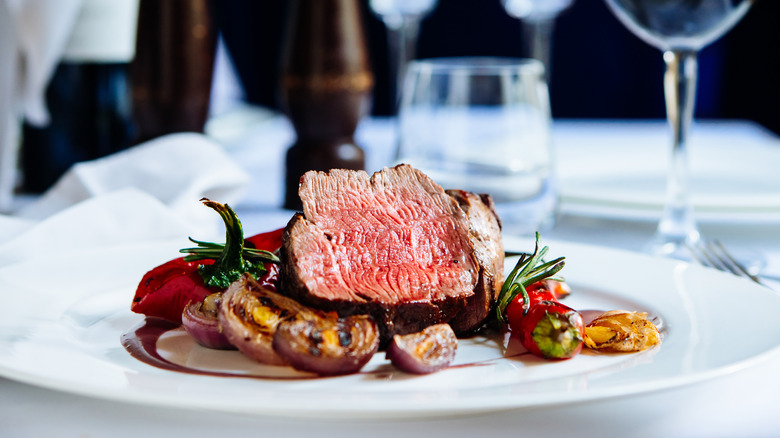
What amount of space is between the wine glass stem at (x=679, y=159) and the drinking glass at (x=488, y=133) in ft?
0.84

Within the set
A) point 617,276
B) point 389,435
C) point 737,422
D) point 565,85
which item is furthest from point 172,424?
point 565,85

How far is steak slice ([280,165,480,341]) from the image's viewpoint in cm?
110

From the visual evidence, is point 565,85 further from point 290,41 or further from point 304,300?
point 304,300

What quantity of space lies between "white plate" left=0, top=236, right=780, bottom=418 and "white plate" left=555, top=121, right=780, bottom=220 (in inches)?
20.3

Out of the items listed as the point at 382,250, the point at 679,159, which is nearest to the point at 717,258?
the point at 679,159

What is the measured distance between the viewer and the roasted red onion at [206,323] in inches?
41.7

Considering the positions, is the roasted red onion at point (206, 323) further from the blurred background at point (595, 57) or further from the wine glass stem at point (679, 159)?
the blurred background at point (595, 57)

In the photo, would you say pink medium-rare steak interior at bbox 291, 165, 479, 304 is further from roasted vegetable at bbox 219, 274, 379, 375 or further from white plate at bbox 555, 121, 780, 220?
white plate at bbox 555, 121, 780, 220

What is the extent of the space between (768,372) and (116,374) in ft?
2.43

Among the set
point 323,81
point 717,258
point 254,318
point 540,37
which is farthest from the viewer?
point 540,37

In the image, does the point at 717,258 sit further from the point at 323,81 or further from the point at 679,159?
the point at 323,81

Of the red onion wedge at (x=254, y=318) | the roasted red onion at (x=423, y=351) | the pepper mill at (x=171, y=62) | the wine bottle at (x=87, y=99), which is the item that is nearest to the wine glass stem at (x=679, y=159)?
the roasted red onion at (x=423, y=351)

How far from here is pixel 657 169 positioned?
2547mm

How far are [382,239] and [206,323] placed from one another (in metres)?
0.28
